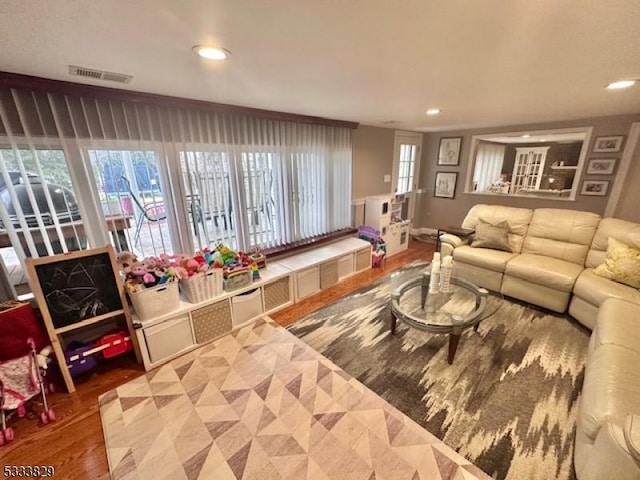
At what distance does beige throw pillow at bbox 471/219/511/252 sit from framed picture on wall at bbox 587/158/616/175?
1.61m

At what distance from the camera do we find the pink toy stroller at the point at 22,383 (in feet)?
5.11

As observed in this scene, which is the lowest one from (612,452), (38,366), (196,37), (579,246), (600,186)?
(38,366)

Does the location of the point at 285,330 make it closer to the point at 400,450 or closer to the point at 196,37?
the point at 400,450

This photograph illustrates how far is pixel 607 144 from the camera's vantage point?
3.40 metres

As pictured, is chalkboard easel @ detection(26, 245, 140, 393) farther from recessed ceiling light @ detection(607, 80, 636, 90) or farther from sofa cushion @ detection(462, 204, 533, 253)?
sofa cushion @ detection(462, 204, 533, 253)

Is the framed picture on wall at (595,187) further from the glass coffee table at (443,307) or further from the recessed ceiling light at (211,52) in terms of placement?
the recessed ceiling light at (211,52)

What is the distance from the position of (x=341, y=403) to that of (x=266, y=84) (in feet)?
7.37

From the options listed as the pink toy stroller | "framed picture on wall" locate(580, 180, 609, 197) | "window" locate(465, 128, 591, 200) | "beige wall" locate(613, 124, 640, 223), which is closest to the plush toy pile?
the pink toy stroller

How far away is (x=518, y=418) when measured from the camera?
1.60 m

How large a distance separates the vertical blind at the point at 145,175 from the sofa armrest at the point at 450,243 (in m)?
1.92

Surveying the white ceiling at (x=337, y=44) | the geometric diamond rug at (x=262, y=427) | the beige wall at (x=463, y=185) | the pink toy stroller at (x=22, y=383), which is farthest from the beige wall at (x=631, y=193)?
the pink toy stroller at (x=22, y=383)

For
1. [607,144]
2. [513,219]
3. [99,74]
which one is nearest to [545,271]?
[513,219]

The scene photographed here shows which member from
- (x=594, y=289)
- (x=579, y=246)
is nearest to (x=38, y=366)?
(x=594, y=289)

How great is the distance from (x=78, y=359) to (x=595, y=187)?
607 cm
